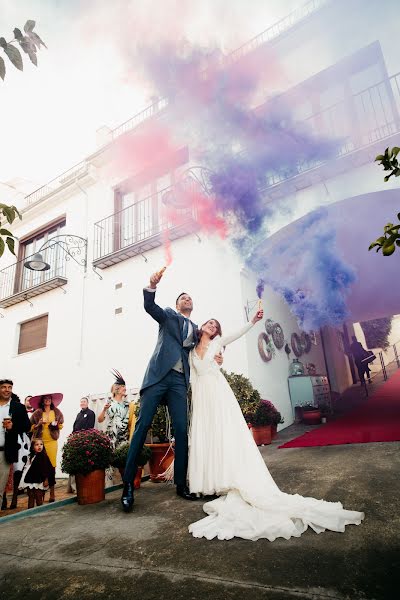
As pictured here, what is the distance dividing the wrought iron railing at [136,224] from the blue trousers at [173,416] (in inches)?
221

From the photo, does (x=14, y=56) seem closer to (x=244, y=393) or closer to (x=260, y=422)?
(x=244, y=393)

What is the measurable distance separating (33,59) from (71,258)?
417 inches

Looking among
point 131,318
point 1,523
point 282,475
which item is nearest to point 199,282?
point 131,318

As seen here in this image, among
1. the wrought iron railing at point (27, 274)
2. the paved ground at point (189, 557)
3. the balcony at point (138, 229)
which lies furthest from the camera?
the wrought iron railing at point (27, 274)

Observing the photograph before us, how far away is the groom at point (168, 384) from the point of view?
3.11 meters

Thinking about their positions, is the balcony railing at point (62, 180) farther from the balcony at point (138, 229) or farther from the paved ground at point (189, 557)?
the paved ground at point (189, 557)

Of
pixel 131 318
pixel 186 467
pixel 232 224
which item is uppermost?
pixel 232 224

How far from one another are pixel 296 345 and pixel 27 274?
1044 cm

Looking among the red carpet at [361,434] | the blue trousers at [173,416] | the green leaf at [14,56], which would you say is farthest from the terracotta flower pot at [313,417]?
the green leaf at [14,56]

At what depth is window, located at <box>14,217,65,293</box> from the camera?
11.9 metres

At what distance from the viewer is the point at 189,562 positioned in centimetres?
175

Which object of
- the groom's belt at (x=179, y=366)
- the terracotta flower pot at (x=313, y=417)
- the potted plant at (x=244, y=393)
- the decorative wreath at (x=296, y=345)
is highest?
the decorative wreath at (x=296, y=345)

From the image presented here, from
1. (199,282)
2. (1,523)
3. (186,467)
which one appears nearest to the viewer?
(1,523)

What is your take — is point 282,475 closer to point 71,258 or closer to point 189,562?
point 189,562
